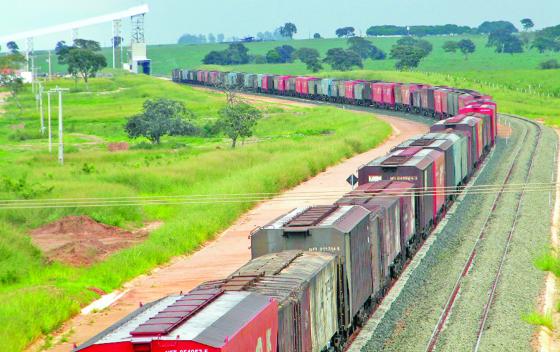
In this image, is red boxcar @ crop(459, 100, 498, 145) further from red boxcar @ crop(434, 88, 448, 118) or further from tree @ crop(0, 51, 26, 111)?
tree @ crop(0, 51, 26, 111)

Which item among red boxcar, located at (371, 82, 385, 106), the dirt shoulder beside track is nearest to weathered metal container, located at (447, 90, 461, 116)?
red boxcar, located at (371, 82, 385, 106)

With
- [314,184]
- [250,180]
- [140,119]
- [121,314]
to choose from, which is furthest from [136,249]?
[140,119]

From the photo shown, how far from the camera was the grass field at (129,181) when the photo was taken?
3234 centimetres

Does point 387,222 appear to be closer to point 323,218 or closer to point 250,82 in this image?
point 323,218

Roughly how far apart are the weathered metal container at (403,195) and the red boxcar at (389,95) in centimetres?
7468

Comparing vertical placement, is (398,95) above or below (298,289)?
above

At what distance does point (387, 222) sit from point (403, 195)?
3286 mm

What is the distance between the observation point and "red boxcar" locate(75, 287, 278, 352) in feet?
46.8

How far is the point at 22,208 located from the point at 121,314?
18.0m

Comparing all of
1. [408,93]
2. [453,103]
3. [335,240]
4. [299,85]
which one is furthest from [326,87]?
[335,240]

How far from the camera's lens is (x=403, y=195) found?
Answer: 106 ft

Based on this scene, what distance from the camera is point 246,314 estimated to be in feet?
52.5

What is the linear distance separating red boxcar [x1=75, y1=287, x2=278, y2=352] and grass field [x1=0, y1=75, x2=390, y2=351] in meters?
11.0

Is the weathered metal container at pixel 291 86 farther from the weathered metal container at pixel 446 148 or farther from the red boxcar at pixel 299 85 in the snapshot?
the weathered metal container at pixel 446 148
